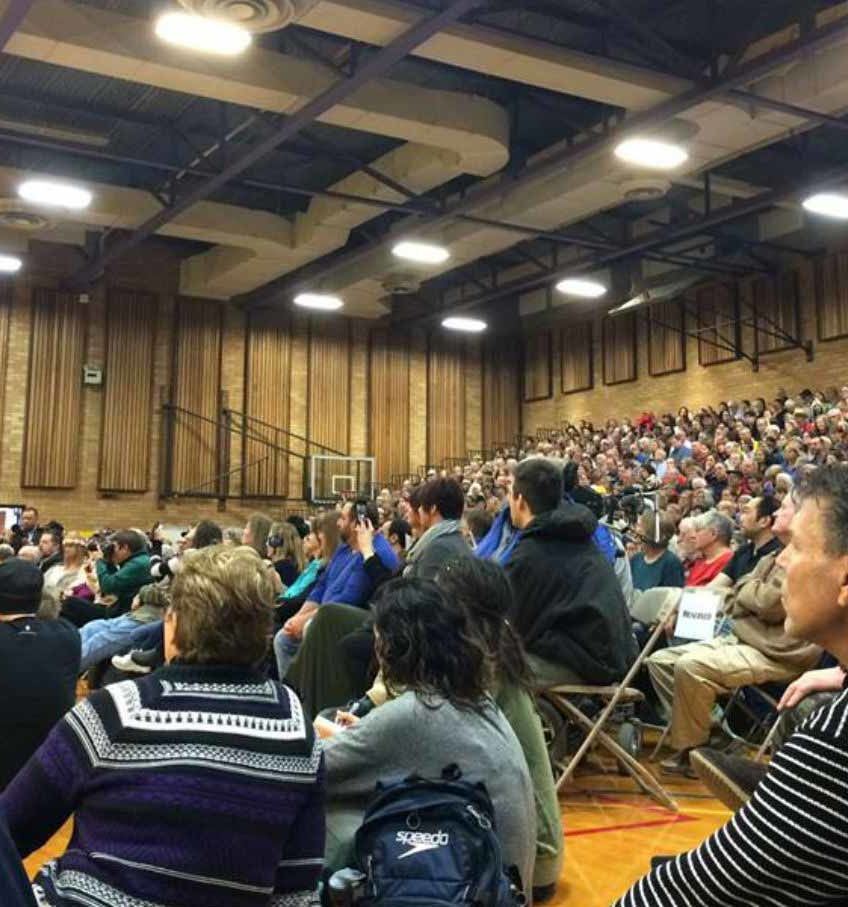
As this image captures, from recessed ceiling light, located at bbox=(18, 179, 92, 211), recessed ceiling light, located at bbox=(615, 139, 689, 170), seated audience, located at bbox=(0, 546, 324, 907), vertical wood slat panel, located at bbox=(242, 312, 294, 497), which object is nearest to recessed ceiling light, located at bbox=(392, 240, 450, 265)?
recessed ceiling light, located at bbox=(615, 139, 689, 170)

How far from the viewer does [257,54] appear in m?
9.62

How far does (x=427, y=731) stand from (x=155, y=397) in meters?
15.4

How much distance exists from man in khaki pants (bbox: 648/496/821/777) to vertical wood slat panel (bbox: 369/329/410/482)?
46.0 ft

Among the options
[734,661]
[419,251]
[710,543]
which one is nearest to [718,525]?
[710,543]

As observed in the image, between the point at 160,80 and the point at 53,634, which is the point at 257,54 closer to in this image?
the point at 160,80

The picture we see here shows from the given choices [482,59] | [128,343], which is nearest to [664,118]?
[482,59]

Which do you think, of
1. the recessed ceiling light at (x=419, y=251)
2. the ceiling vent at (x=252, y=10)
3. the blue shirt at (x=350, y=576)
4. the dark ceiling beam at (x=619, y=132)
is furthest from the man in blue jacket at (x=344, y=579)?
the recessed ceiling light at (x=419, y=251)

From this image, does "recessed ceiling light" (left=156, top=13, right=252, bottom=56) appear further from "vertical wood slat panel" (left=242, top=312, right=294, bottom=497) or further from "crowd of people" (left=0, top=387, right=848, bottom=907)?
"vertical wood slat panel" (left=242, top=312, right=294, bottom=497)

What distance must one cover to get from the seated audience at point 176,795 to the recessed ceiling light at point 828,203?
38.9 ft

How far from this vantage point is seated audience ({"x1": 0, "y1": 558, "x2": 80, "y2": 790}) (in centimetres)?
311

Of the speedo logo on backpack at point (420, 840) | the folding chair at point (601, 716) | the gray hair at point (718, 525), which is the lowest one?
the folding chair at point (601, 716)

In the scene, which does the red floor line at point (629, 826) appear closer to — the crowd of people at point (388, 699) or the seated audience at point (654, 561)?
the crowd of people at point (388, 699)

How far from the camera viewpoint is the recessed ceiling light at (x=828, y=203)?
11992mm

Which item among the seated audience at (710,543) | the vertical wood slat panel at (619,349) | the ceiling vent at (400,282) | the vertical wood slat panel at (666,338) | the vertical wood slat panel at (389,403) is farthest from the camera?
the vertical wood slat panel at (389,403)
